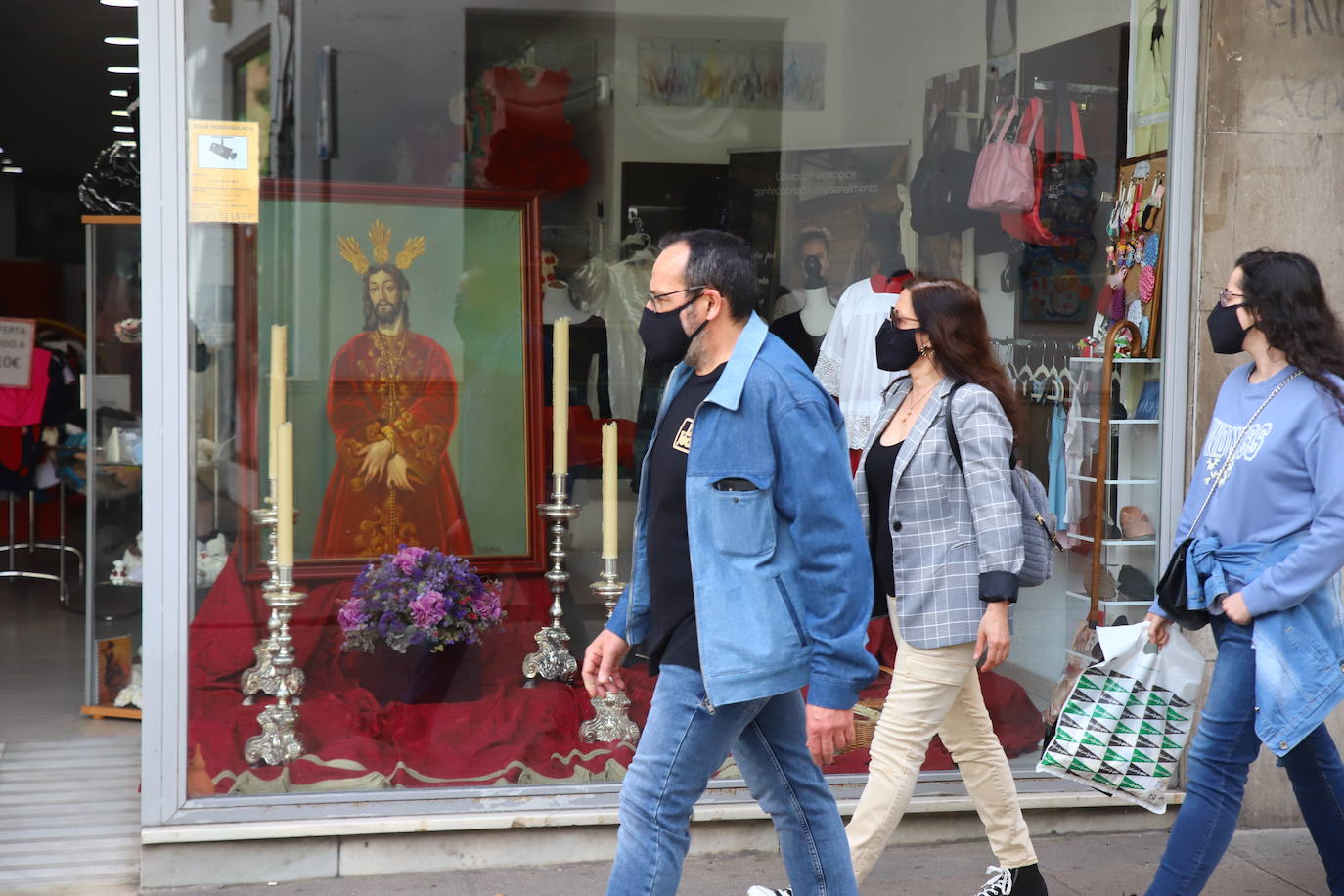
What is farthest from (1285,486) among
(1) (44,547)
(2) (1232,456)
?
(1) (44,547)

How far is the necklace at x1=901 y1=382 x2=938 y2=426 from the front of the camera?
3.62 metres

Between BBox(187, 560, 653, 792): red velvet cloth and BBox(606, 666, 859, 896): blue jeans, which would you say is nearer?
BBox(606, 666, 859, 896): blue jeans

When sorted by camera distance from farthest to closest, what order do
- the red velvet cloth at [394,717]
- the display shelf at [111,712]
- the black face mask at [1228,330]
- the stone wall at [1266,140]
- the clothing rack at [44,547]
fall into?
the clothing rack at [44,547] < the display shelf at [111,712] < the stone wall at [1266,140] < the red velvet cloth at [394,717] < the black face mask at [1228,330]

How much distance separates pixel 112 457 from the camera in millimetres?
5746

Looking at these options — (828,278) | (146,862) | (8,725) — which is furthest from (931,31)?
(8,725)

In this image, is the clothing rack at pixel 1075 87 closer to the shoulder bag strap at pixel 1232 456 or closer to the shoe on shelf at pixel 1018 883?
the shoulder bag strap at pixel 1232 456

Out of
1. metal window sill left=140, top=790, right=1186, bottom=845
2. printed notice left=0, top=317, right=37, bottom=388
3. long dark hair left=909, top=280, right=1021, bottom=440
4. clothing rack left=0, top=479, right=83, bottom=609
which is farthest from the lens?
printed notice left=0, top=317, right=37, bottom=388

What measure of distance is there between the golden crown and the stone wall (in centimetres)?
259

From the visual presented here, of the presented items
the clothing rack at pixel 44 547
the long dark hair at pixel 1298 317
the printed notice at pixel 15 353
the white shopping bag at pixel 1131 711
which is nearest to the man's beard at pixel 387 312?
the white shopping bag at pixel 1131 711

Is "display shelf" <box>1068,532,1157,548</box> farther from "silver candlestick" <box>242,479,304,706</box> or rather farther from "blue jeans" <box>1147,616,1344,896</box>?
"silver candlestick" <box>242,479,304,706</box>

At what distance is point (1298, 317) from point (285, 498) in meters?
2.85

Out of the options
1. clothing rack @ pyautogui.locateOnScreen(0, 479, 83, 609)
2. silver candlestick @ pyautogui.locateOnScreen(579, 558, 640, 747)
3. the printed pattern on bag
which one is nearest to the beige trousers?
the printed pattern on bag

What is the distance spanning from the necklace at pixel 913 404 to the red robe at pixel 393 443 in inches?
71.0

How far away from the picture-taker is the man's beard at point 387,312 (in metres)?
4.70
